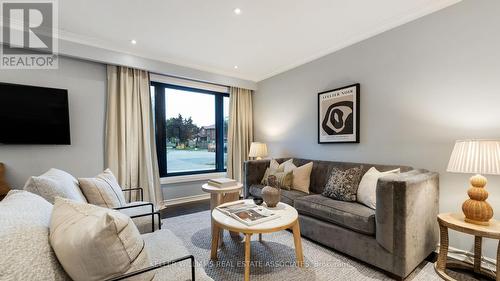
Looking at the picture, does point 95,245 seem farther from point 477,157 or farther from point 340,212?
point 477,157

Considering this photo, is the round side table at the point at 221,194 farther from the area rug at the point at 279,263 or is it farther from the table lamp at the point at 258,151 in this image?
the table lamp at the point at 258,151

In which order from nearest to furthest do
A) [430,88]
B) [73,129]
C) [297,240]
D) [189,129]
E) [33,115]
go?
[297,240]
[430,88]
[33,115]
[73,129]
[189,129]

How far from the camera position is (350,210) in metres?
2.12

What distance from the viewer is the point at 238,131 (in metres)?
4.61

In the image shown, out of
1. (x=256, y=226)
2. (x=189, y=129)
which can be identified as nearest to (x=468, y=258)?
(x=256, y=226)

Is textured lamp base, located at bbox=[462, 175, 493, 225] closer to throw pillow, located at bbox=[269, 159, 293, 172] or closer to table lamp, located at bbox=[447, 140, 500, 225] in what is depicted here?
table lamp, located at bbox=[447, 140, 500, 225]

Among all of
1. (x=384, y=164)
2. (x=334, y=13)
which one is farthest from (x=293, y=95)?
(x=384, y=164)

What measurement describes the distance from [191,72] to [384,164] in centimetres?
338

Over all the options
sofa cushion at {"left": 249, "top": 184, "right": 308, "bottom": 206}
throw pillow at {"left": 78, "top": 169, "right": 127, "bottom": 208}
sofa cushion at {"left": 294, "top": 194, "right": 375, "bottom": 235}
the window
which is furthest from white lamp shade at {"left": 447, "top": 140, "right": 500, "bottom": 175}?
A: the window

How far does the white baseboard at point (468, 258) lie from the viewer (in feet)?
6.24

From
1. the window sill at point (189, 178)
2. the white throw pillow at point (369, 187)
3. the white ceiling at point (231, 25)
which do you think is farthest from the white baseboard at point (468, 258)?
the window sill at point (189, 178)

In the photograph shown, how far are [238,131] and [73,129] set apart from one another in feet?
9.04

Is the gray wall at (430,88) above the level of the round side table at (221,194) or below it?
above

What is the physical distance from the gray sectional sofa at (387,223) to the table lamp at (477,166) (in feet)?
0.93
